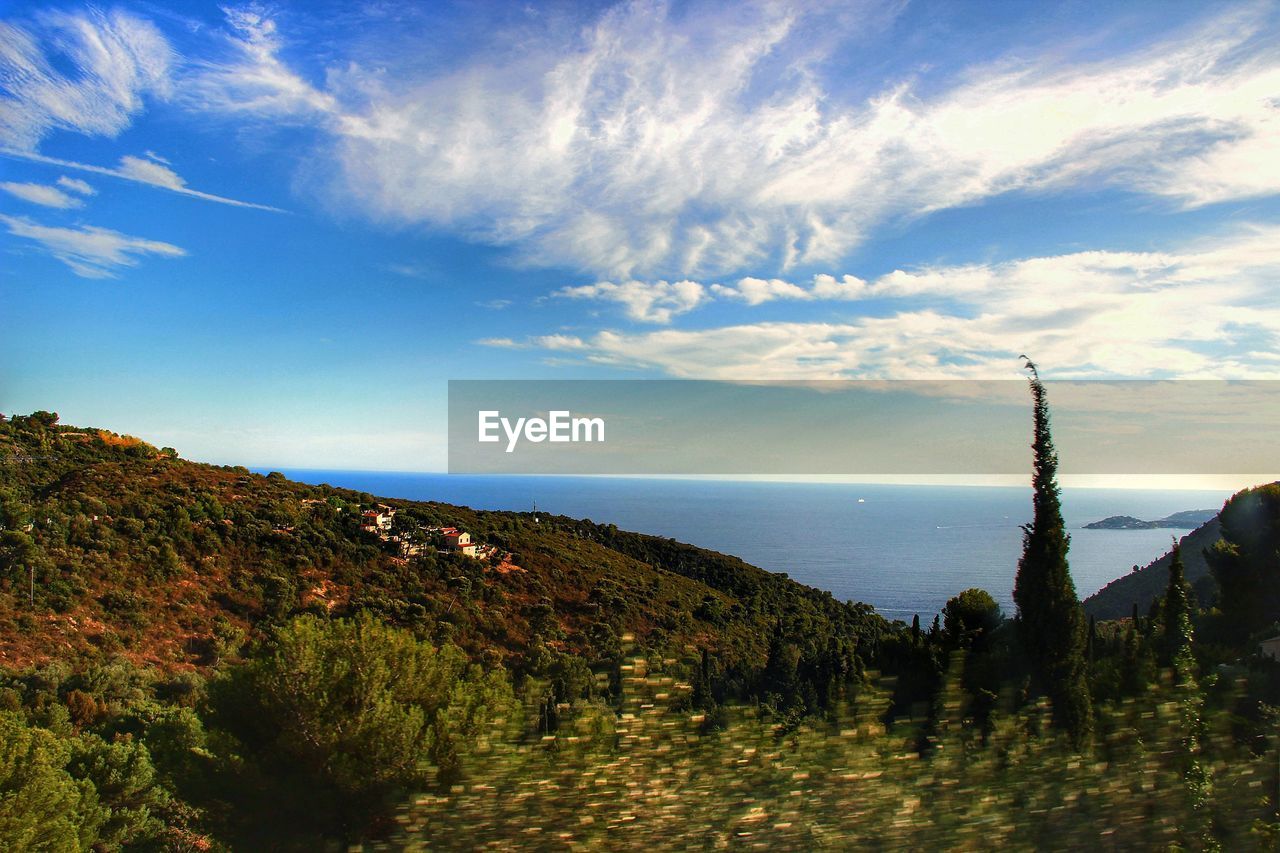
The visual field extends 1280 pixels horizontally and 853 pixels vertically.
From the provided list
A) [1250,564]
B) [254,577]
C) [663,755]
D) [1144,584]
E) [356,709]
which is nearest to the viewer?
[663,755]

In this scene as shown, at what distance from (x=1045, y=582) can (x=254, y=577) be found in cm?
2209

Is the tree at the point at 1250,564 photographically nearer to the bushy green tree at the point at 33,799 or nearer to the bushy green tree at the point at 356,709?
the bushy green tree at the point at 356,709

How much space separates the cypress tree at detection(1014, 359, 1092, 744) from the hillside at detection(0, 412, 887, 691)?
9.77m

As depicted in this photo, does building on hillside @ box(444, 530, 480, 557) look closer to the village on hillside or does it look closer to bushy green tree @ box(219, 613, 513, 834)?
the village on hillside

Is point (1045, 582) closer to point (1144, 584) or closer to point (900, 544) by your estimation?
point (1144, 584)

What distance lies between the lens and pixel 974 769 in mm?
3100

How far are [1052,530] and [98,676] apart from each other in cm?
1862

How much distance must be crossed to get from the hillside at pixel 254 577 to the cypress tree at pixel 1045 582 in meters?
9.77

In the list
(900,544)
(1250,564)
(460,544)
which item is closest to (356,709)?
(1250,564)

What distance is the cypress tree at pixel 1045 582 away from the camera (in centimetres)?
850

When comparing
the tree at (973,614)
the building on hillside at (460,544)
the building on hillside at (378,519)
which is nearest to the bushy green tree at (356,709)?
the tree at (973,614)

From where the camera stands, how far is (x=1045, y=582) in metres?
8.88

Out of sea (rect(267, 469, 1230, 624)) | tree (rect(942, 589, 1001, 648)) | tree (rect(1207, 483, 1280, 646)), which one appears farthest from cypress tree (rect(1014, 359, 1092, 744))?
sea (rect(267, 469, 1230, 624))

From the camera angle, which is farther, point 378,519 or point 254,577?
point 378,519
